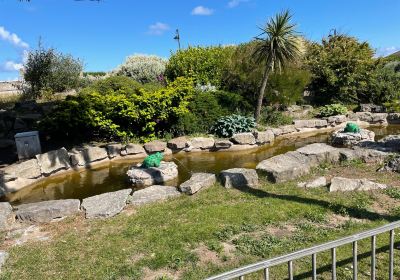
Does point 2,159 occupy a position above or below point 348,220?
above

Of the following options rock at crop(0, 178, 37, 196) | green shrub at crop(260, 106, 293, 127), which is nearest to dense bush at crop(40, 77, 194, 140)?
rock at crop(0, 178, 37, 196)

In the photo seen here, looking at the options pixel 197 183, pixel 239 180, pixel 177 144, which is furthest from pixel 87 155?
pixel 239 180

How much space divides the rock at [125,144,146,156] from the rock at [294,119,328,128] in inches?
254

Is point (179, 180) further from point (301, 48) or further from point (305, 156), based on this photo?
point (301, 48)

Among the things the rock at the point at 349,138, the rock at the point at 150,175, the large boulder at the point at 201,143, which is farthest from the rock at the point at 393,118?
the rock at the point at 150,175

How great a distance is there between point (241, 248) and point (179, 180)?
3.77 m

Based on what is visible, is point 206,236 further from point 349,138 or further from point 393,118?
point 393,118

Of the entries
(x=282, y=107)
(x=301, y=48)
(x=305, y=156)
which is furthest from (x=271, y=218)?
(x=282, y=107)

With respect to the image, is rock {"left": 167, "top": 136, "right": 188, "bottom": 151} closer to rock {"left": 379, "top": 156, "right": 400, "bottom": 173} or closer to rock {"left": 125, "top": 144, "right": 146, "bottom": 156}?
rock {"left": 125, "top": 144, "right": 146, "bottom": 156}

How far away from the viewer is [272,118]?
14.3m

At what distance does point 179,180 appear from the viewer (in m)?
8.05

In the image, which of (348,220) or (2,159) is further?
(2,159)

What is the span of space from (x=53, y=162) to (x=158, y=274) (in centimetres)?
591

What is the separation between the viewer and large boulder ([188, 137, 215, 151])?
1123cm
